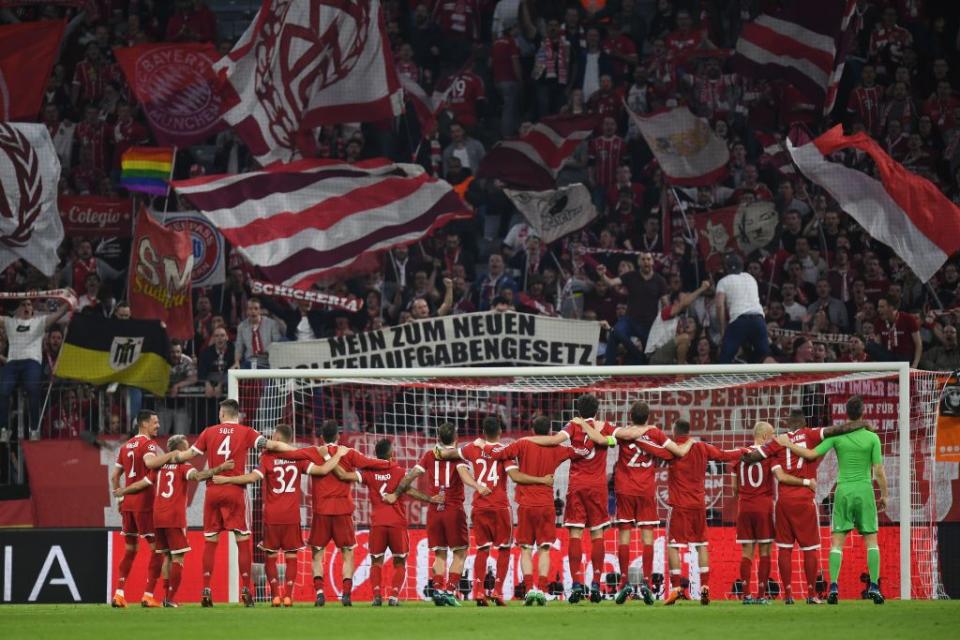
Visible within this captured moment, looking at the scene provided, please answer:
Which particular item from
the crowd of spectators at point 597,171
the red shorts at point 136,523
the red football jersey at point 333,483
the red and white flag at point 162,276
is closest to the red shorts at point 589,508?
the red football jersey at point 333,483

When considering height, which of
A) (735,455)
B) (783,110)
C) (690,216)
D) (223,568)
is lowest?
(223,568)

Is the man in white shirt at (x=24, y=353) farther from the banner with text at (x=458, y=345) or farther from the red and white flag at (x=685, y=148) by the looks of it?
the red and white flag at (x=685, y=148)

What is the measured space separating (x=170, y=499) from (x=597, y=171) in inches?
389

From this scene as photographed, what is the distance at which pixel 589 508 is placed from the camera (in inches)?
625

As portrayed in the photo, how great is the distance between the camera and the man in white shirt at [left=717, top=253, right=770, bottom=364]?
780 inches

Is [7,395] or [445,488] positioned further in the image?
[7,395]

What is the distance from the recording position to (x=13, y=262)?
23000 mm

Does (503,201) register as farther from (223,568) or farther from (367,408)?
(223,568)

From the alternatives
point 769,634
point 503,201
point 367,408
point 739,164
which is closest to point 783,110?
point 739,164

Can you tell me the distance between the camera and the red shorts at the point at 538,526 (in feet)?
51.9

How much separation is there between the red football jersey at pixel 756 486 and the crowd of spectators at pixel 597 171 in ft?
13.4

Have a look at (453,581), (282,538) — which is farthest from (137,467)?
(453,581)

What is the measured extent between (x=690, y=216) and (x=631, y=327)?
278cm

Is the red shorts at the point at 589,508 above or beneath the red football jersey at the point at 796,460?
beneath
